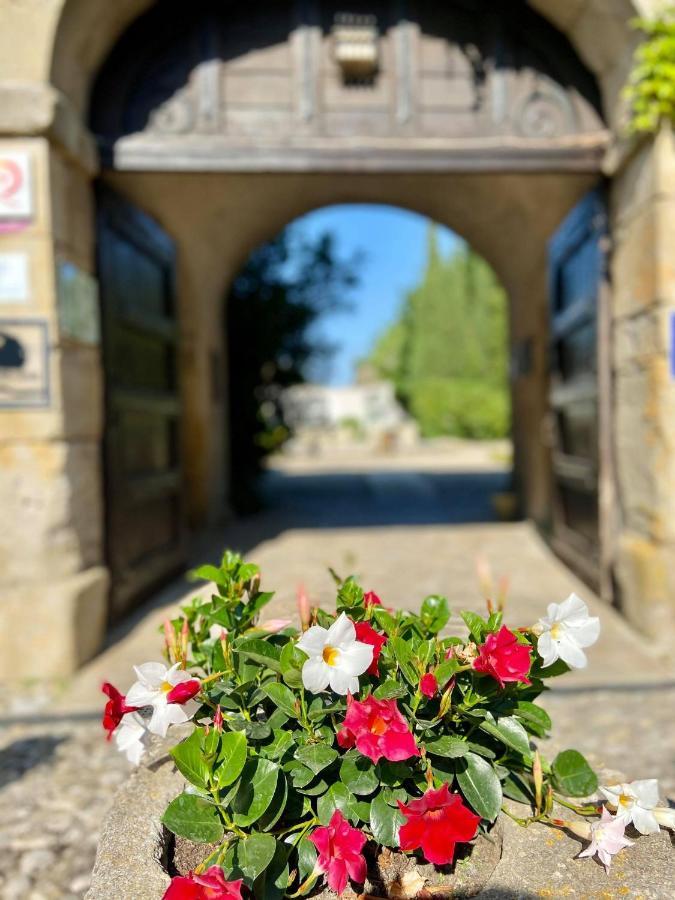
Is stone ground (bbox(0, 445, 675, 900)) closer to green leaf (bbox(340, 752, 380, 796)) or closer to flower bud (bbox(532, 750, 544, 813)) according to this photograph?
flower bud (bbox(532, 750, 544, 813))

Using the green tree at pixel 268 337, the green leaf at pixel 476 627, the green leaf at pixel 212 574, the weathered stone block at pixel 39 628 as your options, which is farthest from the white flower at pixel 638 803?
the green tree at pixel 268 337

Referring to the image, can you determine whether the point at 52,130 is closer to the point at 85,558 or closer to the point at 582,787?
the point at 85,558

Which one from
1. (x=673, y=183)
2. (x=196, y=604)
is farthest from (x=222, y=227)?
(x=196, y=604)

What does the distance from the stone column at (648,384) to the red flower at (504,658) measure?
8.95 feet

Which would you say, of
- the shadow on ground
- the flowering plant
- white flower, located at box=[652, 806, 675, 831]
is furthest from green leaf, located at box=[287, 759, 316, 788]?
the shadow on ground

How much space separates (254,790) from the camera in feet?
3.77

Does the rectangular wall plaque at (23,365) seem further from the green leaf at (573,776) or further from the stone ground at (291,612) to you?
the green leaf at (573,776)

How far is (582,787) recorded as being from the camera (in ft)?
4.30

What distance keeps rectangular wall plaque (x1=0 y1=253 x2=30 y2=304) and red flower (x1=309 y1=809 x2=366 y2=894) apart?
9.63 ft

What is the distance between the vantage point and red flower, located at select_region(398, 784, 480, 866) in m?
1.07

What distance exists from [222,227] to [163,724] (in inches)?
244

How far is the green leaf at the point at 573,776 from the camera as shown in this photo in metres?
1.31

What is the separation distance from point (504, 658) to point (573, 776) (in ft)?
1.18

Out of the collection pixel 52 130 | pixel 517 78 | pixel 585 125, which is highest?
pixel 517 78
